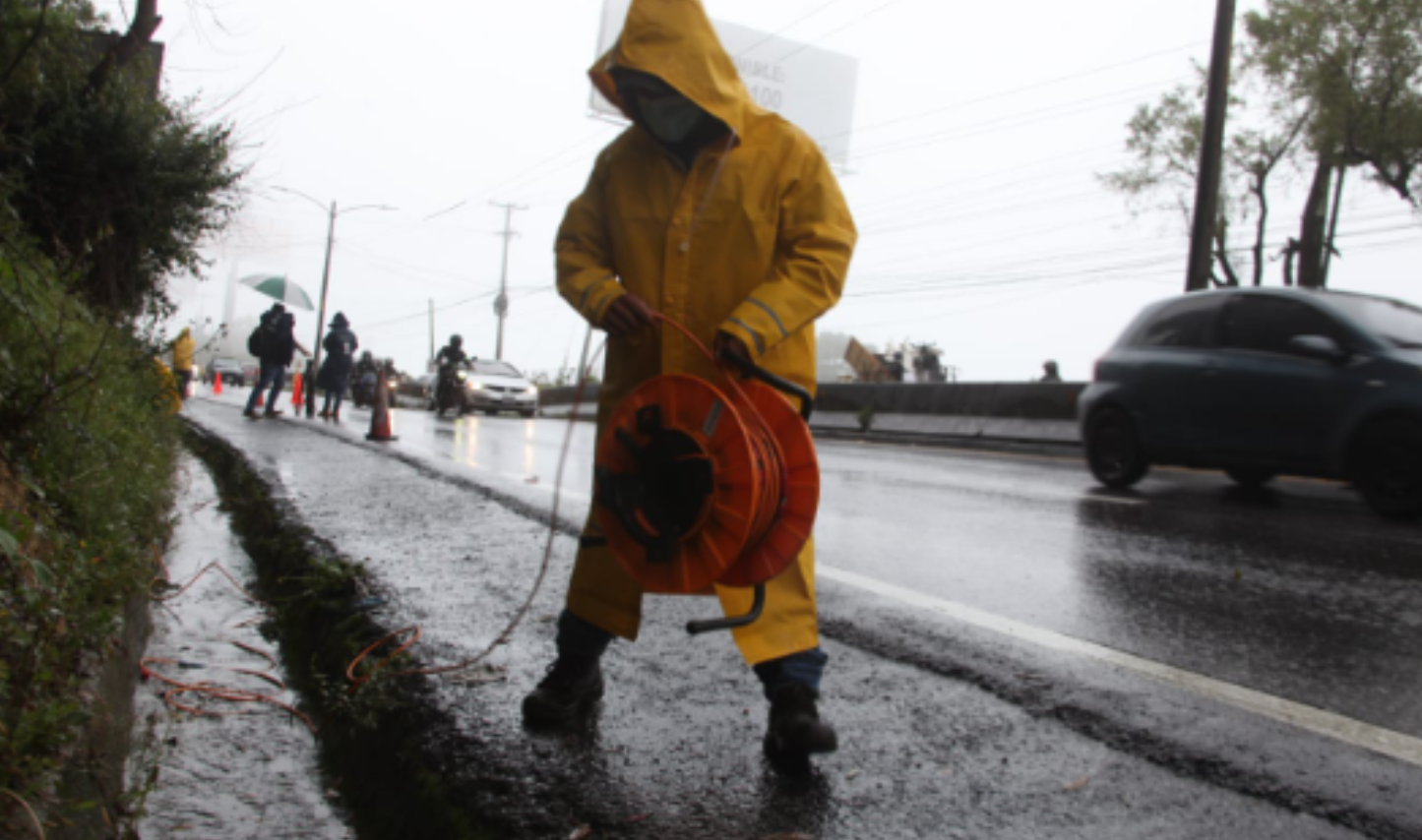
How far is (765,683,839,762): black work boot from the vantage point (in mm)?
2520

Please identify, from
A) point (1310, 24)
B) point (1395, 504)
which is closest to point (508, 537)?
point (1395, 504)

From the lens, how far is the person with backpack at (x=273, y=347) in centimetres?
1758

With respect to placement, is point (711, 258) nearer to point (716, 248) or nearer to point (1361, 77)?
point (716, 248)

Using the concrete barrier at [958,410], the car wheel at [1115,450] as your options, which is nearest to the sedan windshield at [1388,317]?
the car wheel at [1115,450]

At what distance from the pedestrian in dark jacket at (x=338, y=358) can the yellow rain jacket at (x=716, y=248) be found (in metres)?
17.0

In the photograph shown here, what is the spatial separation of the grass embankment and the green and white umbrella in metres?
15.2

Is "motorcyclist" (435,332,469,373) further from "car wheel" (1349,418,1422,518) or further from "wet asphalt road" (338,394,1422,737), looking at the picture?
"car wheel" (1349,418,1422,518)

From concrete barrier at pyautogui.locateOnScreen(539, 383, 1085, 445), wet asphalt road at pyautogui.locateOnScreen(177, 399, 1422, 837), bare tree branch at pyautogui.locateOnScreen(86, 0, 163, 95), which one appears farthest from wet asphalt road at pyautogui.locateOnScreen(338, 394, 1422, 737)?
concrete barrier at pyautogui.locateOnScreen(539, 383, 1085, 445)

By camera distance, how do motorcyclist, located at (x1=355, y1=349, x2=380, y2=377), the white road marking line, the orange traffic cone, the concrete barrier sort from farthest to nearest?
motorcyclist, located at (x1=355, y1=349, x2=380, y2=377)
the concrete barrier
the orange traffic cone
the white road marking line

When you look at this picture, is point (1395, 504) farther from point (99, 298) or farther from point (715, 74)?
point (99, 298)

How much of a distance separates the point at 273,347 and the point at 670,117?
16.4m

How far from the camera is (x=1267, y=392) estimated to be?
8.62 metres

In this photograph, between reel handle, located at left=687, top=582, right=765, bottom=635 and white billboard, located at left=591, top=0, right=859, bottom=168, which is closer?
reel handle, located at left=687, top=582, right=765, bottom=635

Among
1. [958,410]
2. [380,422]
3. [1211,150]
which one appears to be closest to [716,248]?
[380,422]
